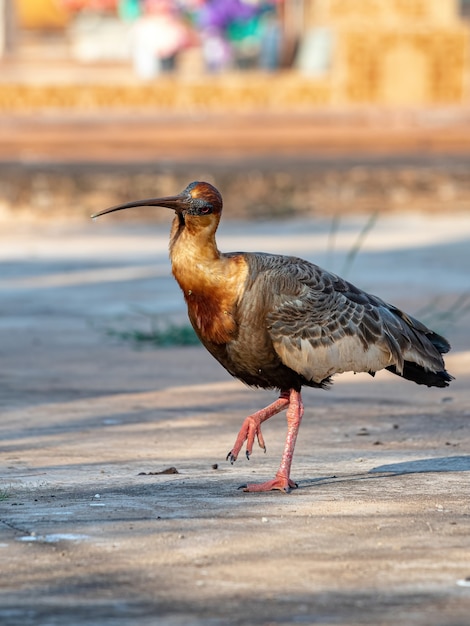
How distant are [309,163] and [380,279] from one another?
22.5ft

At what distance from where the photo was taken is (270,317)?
618 cm

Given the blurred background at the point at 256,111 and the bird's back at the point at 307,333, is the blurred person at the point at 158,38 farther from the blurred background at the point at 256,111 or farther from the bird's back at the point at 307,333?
the bird's back at the point at 307,333

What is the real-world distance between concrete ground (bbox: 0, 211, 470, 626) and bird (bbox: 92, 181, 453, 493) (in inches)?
17.7

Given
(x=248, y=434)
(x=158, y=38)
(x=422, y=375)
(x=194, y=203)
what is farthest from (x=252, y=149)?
(x=194, y=203)

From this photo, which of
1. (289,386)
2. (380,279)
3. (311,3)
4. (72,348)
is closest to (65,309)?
(72,348)

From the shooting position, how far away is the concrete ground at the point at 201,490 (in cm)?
474

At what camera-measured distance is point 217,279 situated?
20.2 ft

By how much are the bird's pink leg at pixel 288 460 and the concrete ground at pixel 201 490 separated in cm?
6

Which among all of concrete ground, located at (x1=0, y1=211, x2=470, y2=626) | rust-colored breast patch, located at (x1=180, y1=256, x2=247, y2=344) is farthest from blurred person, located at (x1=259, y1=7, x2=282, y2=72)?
rust-colored breast patch, located at (x1=180, y1=256, x2=247, y2=344)

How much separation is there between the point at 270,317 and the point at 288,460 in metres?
0.58

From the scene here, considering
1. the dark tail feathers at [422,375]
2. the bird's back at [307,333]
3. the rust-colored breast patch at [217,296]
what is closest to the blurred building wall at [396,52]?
the dark tail feathers at [422,375]

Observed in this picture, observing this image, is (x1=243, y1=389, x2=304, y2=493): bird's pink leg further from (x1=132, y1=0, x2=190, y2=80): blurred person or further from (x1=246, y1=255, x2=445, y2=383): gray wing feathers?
(x1=132, y1=0, x2=190, y2=80): blurred person

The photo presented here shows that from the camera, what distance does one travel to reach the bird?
20.2 ft

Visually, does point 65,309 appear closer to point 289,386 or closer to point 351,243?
point 351,243
